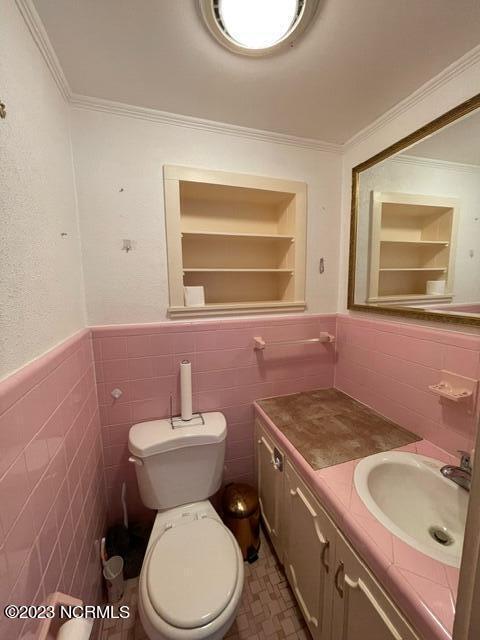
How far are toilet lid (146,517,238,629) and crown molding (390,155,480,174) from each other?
5.90ft

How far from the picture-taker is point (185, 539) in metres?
1.07

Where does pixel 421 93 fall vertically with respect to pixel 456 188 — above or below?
above

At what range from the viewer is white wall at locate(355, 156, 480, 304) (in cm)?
97

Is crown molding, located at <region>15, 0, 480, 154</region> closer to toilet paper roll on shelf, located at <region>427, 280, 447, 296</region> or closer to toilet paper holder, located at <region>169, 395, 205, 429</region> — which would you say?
toilet paper roll on shelf, located at <region>427, 280, 447, 296</region>

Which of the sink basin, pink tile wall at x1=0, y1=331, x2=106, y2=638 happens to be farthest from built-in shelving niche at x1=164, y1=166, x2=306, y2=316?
the sink basin

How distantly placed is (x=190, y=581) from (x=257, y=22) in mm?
1965

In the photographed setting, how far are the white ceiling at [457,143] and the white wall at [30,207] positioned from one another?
4.99 ft

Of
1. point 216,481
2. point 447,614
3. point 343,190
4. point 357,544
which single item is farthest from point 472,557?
point 343,190

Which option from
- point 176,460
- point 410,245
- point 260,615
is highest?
point 410,245

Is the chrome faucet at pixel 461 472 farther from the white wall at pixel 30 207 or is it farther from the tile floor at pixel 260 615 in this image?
the white wall at pixel 30 207

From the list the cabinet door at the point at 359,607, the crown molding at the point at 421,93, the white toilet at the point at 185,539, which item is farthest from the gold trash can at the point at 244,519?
the crown molding at the point at 421,93

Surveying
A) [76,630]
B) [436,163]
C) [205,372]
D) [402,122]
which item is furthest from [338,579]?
[402,122]

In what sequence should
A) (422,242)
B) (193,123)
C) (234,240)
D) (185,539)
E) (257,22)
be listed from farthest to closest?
(234,240) → (193,123) → (422,242) → (185,539) → (257,22)

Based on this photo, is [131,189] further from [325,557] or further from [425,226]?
[325,557]
